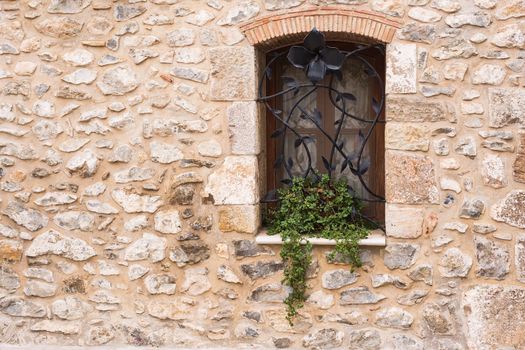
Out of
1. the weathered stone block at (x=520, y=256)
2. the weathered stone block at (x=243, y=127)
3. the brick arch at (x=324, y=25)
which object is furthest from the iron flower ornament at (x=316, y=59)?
the weathered stone block at (x=520, y=256)

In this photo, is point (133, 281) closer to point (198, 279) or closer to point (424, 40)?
point (198, 279)

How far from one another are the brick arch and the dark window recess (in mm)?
167

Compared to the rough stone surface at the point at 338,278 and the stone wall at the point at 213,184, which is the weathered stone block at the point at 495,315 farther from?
the rough stone surface at the point at 338,278

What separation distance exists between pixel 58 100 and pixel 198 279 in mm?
1500

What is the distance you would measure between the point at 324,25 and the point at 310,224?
1.25 metres

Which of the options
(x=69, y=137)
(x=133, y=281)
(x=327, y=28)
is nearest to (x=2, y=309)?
(x=133, y=281)

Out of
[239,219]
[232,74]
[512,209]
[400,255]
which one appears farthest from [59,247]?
[512,209]

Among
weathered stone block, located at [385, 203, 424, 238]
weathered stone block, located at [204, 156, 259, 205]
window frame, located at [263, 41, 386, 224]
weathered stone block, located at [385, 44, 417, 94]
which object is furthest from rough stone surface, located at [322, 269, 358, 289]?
weathered stone block, located at [385, 44, 417, 94]

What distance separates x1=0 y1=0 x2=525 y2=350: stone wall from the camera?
339 cm

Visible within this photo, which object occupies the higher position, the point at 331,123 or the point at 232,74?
the point at 232,74

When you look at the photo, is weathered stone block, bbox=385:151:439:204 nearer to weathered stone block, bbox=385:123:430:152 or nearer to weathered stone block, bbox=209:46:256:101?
weathered stone block, bbox=385:123:430:152

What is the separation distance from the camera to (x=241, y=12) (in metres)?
3.54

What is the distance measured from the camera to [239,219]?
361 centimetres

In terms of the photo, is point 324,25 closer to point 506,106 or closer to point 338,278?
point 506,106
